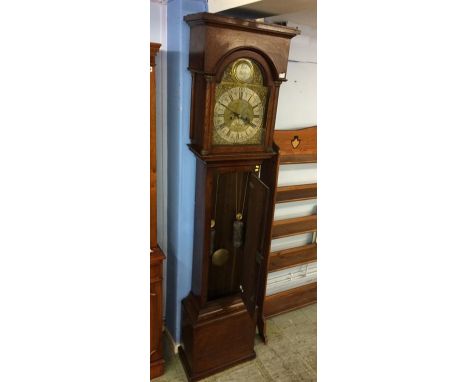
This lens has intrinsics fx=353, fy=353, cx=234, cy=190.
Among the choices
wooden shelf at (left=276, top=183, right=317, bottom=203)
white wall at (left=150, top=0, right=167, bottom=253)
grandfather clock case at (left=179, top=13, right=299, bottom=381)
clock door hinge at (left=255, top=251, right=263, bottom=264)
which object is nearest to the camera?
grandfather clock case at (left=179, top=13, right=299, bottom=381)

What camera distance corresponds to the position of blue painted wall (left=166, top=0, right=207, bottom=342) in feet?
5.32

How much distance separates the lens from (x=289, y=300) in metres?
2.55

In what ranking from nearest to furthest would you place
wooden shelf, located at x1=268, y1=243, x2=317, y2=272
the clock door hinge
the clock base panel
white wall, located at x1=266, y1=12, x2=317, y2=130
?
the clock base panel → the clock door hinge → white wall, located at x1=266, y1=12, x2=317, y2=130 → wooden shelf, located at x1=268, y1=243, x2=317, y2=272

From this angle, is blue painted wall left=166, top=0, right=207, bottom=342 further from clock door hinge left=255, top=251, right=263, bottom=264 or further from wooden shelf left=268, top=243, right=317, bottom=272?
wooden shelf left=268, top=243, right=317, bottom=272

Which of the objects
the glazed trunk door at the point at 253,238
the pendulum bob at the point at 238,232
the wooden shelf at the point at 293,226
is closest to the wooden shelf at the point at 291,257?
the wooden shelf at the point at 293,226

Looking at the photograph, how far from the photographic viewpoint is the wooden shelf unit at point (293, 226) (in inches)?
86.0

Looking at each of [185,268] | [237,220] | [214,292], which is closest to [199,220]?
[237,220]

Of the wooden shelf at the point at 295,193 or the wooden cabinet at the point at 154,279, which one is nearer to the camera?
the wooden cabinet at the point at 154,279

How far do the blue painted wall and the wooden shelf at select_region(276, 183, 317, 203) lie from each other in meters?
0.66

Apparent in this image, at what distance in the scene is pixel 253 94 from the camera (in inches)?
63.8

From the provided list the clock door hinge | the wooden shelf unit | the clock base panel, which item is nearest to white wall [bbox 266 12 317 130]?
the wooden shelf unit

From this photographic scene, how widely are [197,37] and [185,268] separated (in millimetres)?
1183

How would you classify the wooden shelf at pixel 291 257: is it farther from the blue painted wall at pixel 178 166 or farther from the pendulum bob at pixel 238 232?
the blue painted wall at pixel 178 166

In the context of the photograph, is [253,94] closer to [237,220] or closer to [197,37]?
[197,37]
